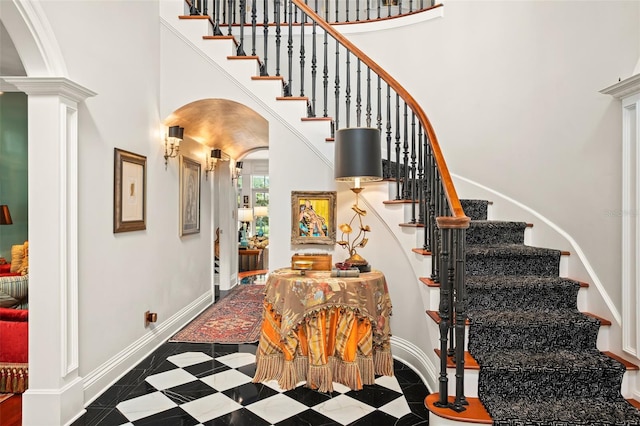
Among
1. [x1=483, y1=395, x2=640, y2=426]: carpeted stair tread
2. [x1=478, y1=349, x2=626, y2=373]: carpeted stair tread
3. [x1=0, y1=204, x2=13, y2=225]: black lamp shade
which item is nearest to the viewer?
[x1=483, y1=395, x2=640, y2=426]: carpeted stair tread

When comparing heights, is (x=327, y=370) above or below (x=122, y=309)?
below

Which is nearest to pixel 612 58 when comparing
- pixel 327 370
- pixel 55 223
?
Answer: pixel 327 370

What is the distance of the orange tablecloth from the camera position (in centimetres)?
281

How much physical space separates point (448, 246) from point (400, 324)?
1484mm

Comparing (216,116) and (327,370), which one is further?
(216,116)

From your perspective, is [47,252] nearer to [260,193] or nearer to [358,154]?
[358,154]

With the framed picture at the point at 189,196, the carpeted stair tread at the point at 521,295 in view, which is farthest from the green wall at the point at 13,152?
the carpeted stair tread at the point at 521,295

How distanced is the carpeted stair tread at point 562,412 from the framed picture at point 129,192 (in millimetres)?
2826

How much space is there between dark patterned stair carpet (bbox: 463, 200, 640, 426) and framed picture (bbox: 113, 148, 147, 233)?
2.64 metres

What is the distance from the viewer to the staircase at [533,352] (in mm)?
2109

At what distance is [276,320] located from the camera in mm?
2955

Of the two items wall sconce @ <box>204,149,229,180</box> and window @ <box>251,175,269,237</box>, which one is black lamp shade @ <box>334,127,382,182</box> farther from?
window @ <box>251,175,269,237</box>

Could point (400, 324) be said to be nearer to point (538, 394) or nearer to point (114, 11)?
point (538, 394)

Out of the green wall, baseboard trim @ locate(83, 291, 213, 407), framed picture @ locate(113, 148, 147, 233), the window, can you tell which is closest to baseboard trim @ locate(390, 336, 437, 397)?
baseboard trim @ locate(83, 291, 213, 407)
